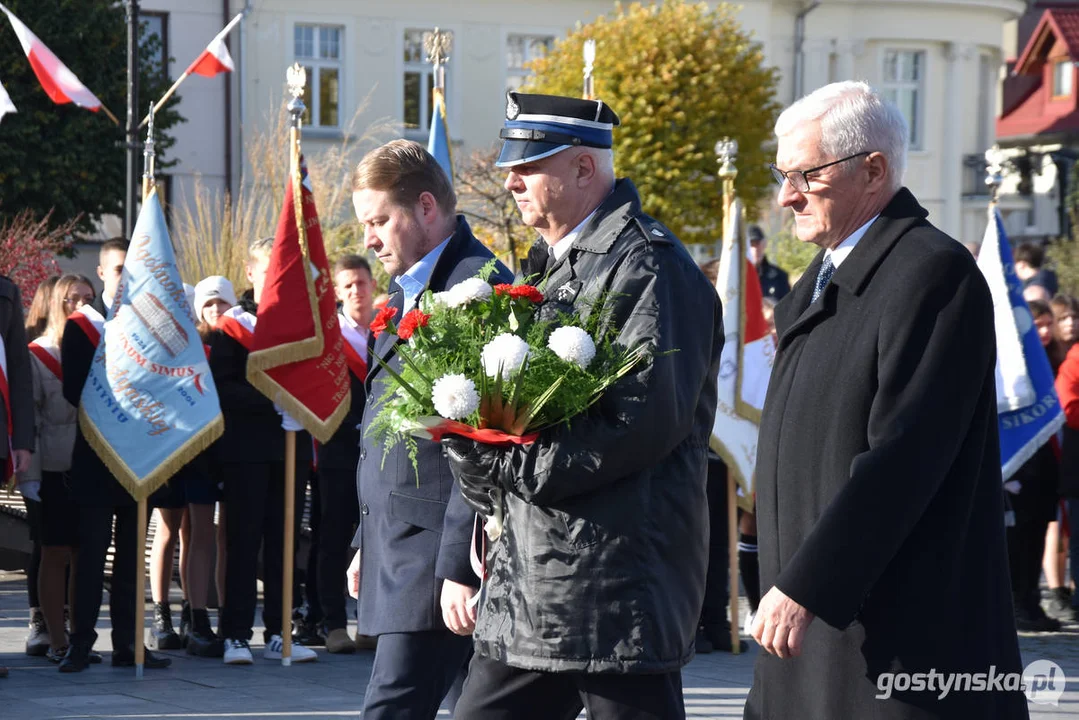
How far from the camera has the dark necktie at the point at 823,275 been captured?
3309 mm

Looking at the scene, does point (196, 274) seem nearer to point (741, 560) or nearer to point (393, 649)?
point (741, 560)

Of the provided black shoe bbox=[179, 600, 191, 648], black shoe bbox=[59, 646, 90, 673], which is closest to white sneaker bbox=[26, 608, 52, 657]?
black shoe bbox=[59, 646, 90, 673]

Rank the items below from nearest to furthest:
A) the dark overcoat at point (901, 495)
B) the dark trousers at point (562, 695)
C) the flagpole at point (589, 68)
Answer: the dark overcoat at point (901, 495) → the dark trousers at point (562, 695) → the flagpole at point (589, 68)

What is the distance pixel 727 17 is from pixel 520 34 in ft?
16.5

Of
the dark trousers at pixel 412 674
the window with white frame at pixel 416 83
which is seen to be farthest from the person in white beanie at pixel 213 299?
the window with white frame at pixel 416 83

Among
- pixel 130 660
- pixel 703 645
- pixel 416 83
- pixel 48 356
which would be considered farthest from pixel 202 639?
pixel 416 83

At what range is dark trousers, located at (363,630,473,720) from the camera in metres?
4.01

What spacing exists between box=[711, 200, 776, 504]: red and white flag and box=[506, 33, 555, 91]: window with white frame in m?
21.5

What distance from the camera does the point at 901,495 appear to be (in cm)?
292

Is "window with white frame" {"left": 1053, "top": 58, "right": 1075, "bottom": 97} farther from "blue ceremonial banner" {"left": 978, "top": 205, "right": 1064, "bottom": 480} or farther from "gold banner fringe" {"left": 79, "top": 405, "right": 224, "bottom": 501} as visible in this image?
"gold banner fringe" {"left": 79, "top": 405, "right": 224, "bottom": 501}

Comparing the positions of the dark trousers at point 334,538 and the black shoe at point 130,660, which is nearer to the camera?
the black shoe at point 130,660

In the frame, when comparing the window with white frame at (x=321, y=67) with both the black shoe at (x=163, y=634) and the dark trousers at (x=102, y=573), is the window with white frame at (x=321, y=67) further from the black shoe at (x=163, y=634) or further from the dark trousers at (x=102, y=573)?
the dark trousers at (x=102, y=573)

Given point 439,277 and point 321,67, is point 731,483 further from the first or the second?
point 321,67

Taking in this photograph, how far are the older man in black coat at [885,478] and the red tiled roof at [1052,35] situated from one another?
3486cm
